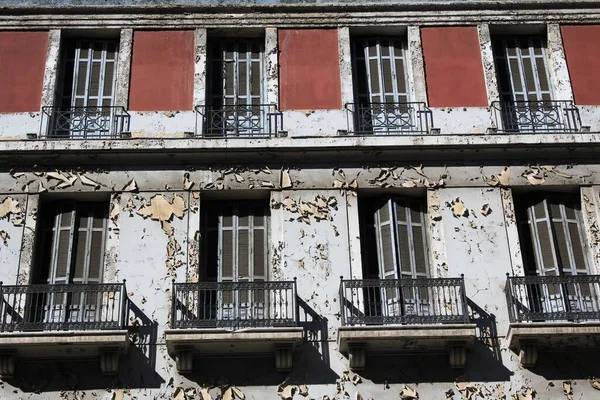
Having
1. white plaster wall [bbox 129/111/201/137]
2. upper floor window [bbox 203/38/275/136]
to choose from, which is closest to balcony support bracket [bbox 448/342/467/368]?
upper floor window [bbox 203/38/275/136]

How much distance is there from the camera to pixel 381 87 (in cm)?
2048

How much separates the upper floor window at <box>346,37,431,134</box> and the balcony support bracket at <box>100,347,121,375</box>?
5.88 metres

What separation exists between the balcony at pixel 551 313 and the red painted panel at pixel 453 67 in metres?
3.78

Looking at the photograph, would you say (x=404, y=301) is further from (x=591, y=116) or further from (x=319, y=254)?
(x=591, y=116)

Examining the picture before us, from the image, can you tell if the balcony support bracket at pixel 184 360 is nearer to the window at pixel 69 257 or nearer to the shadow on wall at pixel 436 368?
the window at pixel 69 257

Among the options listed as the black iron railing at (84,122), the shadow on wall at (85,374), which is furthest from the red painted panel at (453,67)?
the shadow on wall at (85,374)

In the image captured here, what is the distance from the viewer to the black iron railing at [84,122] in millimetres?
19594

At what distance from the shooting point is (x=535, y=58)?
20.9 metres

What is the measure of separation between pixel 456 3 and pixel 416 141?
3310 mm

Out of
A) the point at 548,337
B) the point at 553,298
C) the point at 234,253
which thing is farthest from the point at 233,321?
the point at 553,298

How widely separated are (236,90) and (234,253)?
339cm

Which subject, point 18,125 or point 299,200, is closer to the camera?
point 299,200

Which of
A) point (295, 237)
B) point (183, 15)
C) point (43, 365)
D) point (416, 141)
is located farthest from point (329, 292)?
point (183, 15)

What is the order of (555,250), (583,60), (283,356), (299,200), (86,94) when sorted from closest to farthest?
(283,356)
(555,250)
(299,200)
(86,94)
(583,60)
